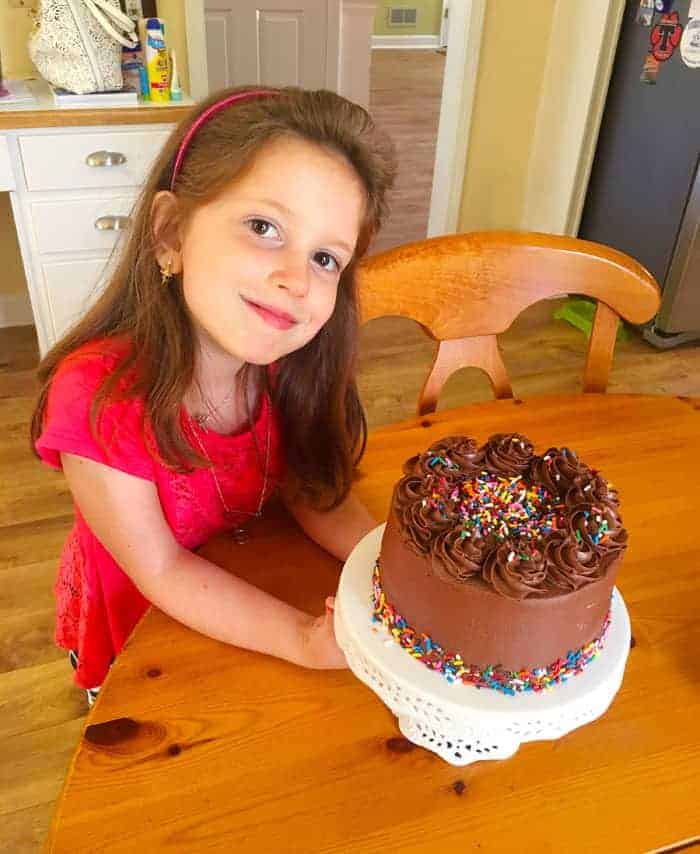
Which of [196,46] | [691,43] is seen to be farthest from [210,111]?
[691,43]

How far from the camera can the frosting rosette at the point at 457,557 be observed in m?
0.60

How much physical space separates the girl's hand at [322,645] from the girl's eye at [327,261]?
36cm

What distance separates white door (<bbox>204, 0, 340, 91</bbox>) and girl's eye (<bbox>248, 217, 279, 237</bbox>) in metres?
3.23

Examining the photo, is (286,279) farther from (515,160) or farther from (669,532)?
(515,160)

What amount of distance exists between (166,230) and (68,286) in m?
1.63

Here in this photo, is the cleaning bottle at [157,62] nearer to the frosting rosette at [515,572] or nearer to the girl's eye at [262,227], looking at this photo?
the girl's eye at [262,227]

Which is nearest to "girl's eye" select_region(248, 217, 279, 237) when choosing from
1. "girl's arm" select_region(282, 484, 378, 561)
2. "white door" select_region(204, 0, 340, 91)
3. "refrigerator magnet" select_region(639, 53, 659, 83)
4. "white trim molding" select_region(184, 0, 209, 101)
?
"girl's arm" select_region(282, 484, 378, 561)

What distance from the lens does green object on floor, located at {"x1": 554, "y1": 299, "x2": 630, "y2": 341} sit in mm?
3207

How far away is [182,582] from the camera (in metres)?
0.82

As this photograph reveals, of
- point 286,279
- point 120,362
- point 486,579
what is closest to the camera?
point 486,579

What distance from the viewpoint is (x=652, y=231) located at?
3.03m

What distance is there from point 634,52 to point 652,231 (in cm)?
66

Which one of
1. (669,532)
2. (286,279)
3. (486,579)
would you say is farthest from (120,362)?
(669,532)

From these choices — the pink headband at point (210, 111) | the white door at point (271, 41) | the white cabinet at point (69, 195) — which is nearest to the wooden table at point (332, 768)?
the pink headband at point (210, 111)
